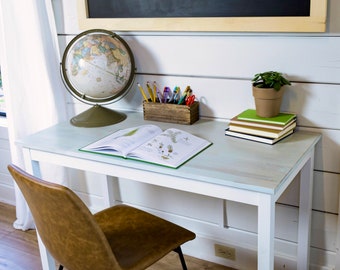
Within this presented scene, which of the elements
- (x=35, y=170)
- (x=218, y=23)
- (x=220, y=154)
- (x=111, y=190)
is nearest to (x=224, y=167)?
(x=220, y=154)

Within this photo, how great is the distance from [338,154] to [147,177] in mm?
711

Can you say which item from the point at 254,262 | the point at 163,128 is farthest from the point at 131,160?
the point at 254,262

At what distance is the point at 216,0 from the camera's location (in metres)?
1.74

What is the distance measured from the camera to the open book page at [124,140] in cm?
161

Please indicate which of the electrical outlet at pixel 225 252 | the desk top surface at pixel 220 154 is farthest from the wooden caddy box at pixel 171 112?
the electrical outlet at pixel 225 252

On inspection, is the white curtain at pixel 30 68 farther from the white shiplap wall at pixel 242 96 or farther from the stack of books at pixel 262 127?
the stack of books at pixel 262 127

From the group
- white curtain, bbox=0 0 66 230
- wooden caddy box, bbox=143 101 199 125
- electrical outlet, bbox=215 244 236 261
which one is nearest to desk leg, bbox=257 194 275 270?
wooden caddy box, bbox=143 101 199 125

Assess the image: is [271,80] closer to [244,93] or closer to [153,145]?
[244,93]

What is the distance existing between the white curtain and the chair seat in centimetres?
72

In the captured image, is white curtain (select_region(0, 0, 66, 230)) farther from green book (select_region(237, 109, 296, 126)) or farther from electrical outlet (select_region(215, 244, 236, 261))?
green book (select_region(237, 109, 296, 126))

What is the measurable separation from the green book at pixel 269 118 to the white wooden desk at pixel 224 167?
68 millimetres

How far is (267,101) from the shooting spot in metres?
1.65

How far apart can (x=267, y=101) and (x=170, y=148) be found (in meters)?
0.38

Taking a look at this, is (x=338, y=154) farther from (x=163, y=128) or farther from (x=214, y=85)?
(x=163, y=128)
